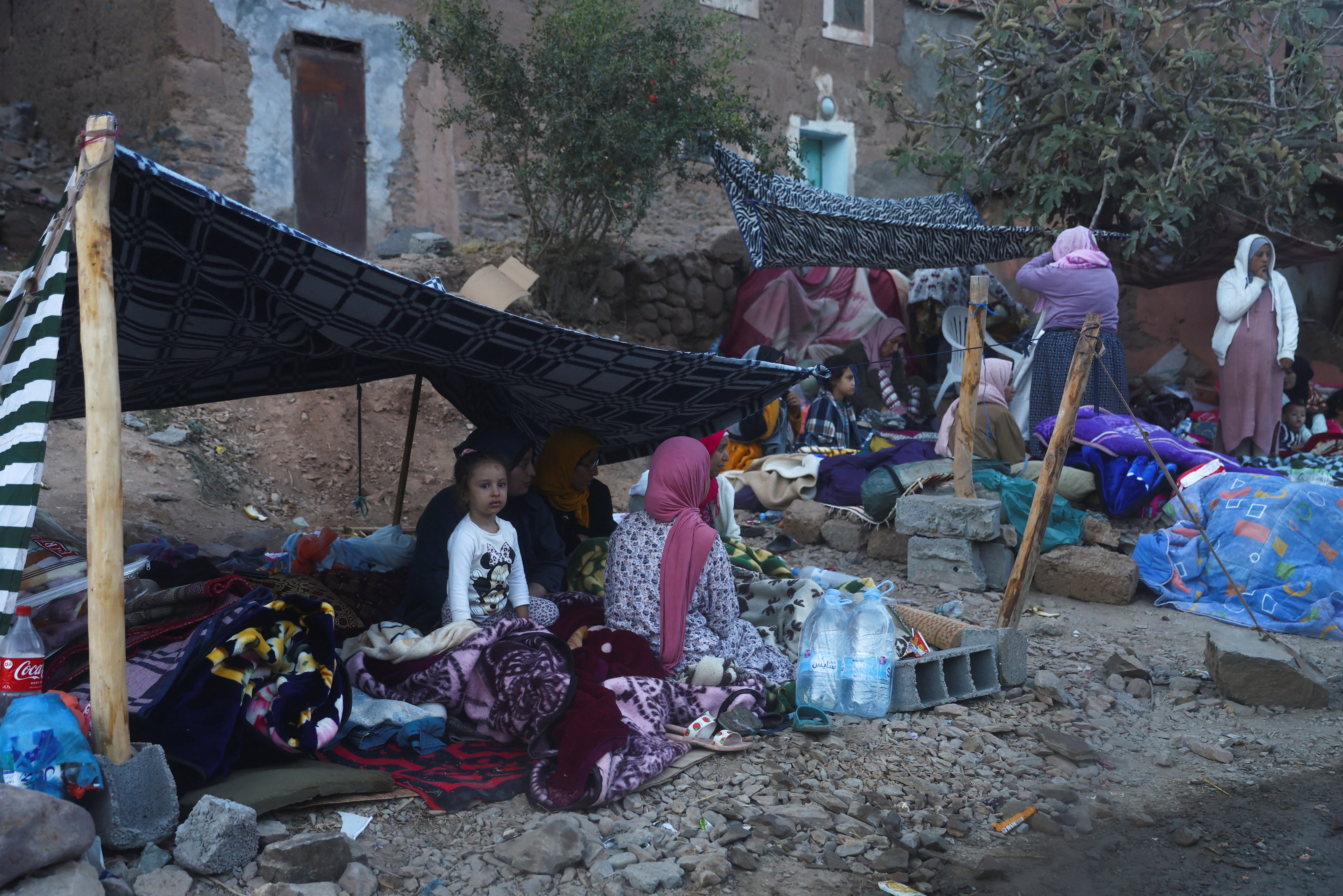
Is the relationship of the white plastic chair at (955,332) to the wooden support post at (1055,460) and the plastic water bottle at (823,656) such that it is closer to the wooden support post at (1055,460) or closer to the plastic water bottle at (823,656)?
the wooden support post at (1055,460)

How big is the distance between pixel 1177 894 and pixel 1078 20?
297 inches

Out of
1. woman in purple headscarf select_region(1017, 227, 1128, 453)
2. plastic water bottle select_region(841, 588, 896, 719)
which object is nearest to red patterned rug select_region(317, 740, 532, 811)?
plastic water bottle select_region(841, 588, 896, 719)

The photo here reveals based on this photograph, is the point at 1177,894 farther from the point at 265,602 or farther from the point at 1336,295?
the point at 1336,295

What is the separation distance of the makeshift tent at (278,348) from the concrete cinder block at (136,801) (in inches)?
18.0

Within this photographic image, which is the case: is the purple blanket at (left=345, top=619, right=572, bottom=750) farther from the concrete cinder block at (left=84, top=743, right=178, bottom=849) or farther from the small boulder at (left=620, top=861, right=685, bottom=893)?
the concrete cinder block at (left=84, top=743, right=178, bottom=849)

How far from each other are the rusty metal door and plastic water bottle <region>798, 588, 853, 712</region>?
7.25m

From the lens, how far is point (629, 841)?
265cm

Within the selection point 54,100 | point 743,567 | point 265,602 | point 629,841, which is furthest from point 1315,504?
point 54,100

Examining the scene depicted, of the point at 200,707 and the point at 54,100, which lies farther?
the point at 54,100

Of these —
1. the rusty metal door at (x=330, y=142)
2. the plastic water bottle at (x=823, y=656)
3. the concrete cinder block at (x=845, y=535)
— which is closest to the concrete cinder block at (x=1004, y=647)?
the plastic water bottle at (x=823, y=656)

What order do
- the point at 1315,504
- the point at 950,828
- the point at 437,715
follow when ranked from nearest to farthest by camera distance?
1. the point at 950,828
2. the point at 437,715
3. the point at 1315,504

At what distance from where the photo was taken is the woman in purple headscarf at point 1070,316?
6895 millimetres

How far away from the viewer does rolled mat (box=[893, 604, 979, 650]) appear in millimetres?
4012

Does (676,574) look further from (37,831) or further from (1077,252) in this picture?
(1077,252)
